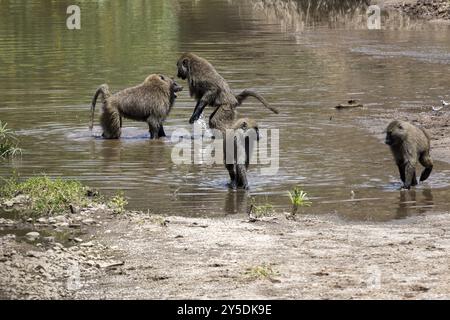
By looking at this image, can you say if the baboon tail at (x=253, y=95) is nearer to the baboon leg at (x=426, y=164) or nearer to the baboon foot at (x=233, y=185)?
the baboon foot at (x=233, y=185)

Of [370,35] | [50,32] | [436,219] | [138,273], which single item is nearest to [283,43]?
[370,35]

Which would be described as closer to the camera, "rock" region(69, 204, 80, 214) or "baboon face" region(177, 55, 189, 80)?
"rock" region(69, 204, 80, 214)

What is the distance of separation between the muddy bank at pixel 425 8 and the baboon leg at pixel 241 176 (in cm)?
1753

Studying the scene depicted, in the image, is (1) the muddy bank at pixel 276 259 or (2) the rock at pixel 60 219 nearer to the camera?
(1) the muddy bank at pixel 276 259

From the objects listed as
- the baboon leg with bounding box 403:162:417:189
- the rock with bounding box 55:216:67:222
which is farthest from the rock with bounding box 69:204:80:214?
the baboon leg with bounding box 403:162:417:189

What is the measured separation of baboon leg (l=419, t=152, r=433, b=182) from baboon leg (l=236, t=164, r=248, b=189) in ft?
6.60

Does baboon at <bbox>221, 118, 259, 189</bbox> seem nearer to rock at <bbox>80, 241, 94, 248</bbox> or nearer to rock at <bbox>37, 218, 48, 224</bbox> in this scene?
rock at <bbox>37, 218, 48, 224</bbox>

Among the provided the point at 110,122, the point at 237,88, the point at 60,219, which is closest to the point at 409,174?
the point at 60,219

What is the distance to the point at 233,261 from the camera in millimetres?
8109

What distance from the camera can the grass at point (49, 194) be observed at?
991 centimetres

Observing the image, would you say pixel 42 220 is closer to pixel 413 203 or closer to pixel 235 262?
pixel 235 262

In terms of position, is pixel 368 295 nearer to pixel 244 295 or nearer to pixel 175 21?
pixel 244 295

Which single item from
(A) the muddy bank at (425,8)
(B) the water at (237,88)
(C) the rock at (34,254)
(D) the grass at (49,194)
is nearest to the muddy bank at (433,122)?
(B) the water at (237,88)

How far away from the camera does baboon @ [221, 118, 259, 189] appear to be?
11.4 meters
